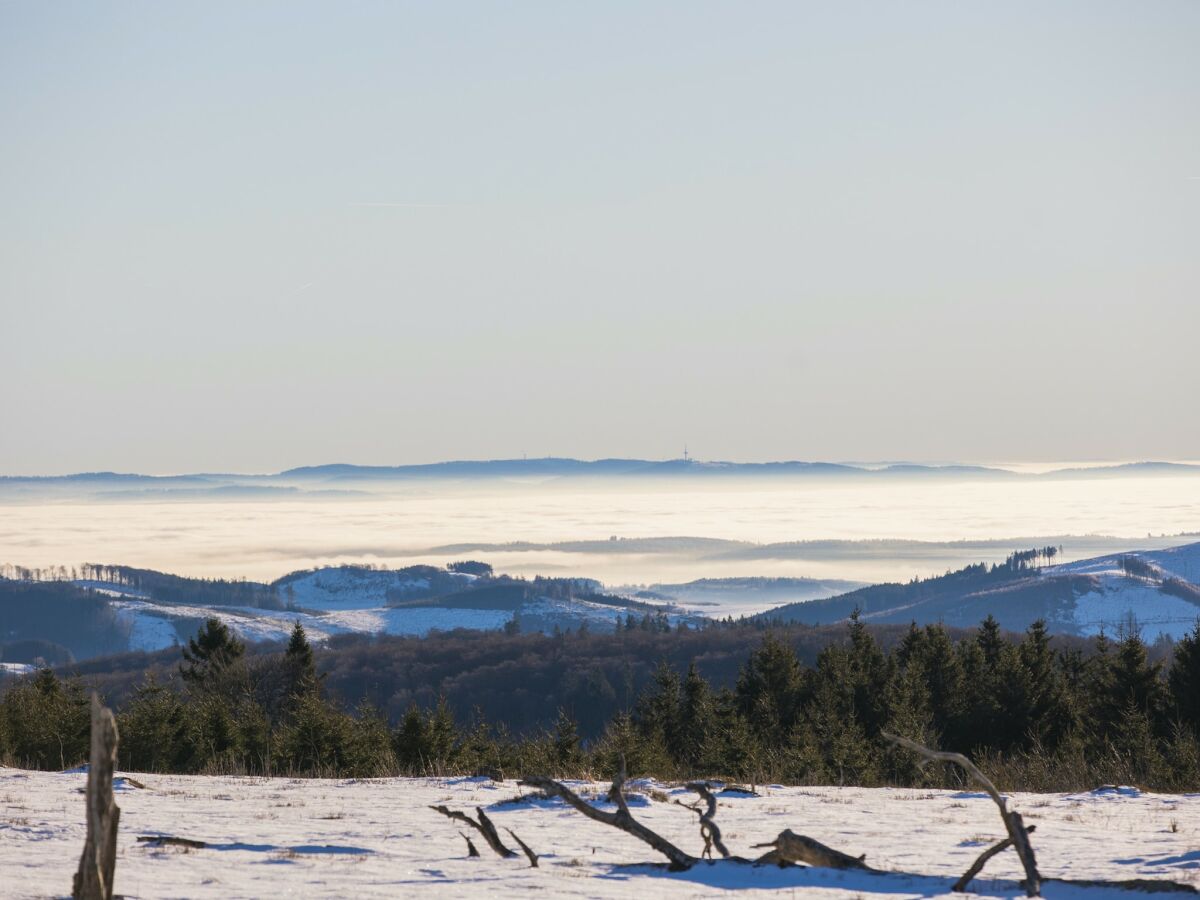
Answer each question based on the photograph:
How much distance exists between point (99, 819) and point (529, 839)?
8.02m

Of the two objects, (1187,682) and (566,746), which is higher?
(566,746)

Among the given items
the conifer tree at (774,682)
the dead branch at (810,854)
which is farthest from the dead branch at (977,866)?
the conifer tree at (774,682)

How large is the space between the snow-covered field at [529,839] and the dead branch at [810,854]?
0.35 ft

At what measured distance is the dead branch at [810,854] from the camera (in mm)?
12172

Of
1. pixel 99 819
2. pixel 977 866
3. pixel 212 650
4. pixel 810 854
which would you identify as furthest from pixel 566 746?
pixel 212 650

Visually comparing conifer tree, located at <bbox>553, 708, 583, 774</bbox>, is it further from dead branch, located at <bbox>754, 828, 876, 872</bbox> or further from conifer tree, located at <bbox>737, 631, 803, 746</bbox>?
conifer tree, located at <bbox>737, 631, 803, 746</bbox>

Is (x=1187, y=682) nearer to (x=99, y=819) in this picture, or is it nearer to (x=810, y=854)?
(x=810, y=854)

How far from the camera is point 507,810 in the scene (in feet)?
60.5

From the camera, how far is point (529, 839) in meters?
15.6

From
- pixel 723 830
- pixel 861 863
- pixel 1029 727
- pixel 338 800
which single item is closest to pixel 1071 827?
pixel 723 830

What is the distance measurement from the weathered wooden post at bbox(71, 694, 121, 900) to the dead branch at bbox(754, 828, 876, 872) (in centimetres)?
621

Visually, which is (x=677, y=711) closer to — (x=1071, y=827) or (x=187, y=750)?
(x=187, y=750)

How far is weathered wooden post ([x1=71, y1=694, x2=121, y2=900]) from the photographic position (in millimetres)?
8219

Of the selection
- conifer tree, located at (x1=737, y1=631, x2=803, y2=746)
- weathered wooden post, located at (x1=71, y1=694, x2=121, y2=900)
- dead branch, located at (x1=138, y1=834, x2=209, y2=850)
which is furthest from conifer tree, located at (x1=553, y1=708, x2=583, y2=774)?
conifer tree, located at (x1=737, y1=631, x2=803, y2=746)
